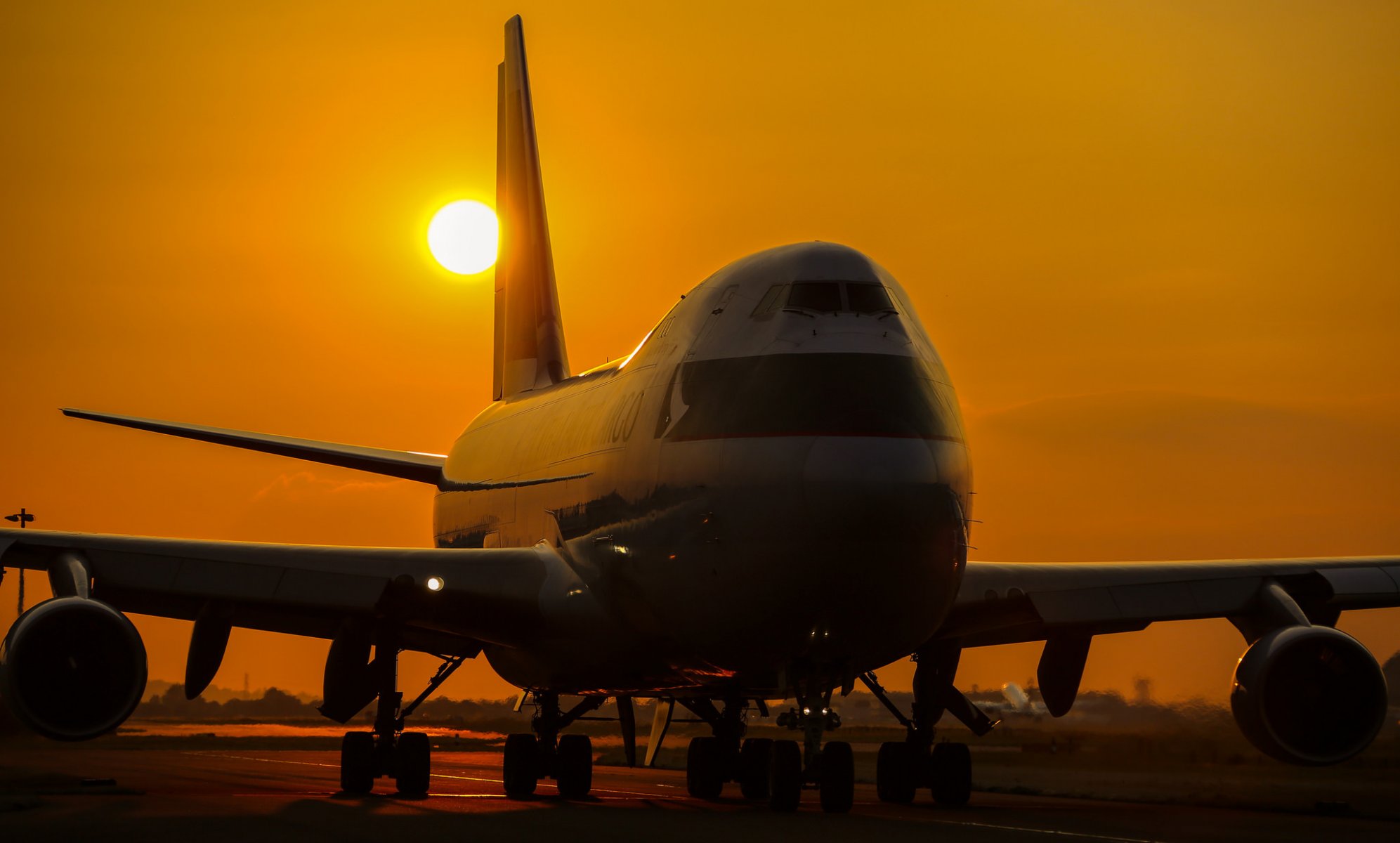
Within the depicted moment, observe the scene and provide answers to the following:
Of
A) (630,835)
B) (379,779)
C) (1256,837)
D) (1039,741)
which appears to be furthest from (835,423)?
(1039,741)

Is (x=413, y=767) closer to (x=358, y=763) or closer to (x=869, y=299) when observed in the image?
(x=358, y=763)

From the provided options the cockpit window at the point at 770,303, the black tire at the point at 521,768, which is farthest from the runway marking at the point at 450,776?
the cockpit window at the point at 770,303

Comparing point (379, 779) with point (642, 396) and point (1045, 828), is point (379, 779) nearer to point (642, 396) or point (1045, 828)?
point (642, 396)

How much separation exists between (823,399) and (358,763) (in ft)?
30.1

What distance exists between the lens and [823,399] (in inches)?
573

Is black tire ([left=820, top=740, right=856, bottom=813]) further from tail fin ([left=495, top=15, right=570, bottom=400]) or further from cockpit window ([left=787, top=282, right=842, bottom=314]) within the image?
tail fin ([left=495, top=15, right=570, bottom=400])

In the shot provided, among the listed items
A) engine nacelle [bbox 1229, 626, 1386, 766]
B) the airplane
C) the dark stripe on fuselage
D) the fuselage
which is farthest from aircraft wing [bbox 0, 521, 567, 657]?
engine nacelle [bbox 1229, 626, 1386, 766]

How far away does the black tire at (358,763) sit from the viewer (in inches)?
816

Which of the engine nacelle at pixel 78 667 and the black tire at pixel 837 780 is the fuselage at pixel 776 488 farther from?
the engine nacelle at pixel 78 667

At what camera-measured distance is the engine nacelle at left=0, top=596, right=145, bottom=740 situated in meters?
16.0

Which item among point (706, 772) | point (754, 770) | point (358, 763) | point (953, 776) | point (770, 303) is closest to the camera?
point (770, 303)

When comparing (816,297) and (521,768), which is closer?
(816,297)

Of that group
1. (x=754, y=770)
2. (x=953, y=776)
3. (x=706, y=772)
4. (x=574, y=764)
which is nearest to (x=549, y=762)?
(x=574, y=764)

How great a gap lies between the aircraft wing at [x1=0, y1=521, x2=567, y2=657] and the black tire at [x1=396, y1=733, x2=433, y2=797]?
1544 millimetres
